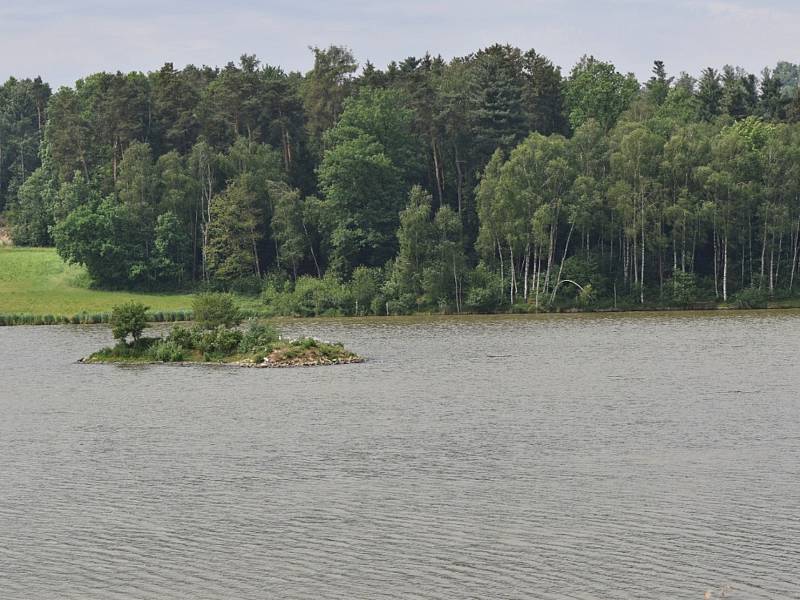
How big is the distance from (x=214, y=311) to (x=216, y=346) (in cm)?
289

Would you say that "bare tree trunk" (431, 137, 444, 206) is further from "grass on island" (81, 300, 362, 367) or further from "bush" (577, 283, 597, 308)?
"grass on island" (81, 300, 362, 367)

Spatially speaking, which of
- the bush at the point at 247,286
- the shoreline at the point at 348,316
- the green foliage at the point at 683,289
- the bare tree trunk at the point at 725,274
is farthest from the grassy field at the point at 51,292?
the bare tree trunk at the point at 725,274

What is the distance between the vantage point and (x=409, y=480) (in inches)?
1400

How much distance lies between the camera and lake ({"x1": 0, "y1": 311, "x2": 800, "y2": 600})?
25609 millimetres

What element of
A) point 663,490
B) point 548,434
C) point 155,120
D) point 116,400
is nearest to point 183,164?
point 155,120

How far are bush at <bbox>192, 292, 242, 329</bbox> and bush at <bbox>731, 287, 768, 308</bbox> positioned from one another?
56376 millimetres

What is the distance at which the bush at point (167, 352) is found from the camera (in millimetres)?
73938

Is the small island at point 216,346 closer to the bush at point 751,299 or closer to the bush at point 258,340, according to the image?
the bush at point 258,340

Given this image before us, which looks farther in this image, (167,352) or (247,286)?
(247,286)

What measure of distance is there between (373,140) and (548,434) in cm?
8998

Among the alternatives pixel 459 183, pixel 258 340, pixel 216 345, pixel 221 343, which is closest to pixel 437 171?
pixel 459 183

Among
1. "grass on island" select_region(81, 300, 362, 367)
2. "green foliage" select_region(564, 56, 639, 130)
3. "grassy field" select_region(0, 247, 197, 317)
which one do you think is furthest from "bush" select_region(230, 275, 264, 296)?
"grass on island" select_region(81, 300, 362, 367)

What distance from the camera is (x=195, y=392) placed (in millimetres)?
59125

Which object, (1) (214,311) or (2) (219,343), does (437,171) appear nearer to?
(1) (214,311)
